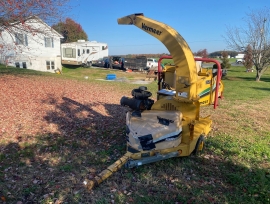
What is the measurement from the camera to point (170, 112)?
4305 millimetres

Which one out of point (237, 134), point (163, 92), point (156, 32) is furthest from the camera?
point (237, 134)

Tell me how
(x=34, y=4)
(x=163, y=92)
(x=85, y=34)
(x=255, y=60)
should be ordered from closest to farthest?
(x=163, y=92) < (x=34, y=4) < (x=255, y=60) < (x=85, y=34)

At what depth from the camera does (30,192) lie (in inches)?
143

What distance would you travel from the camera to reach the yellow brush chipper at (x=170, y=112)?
401cm

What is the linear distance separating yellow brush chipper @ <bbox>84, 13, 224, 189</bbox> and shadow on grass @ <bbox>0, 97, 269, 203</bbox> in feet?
1.03

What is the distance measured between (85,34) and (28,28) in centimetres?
5157

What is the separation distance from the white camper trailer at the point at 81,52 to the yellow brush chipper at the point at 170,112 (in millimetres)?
31409

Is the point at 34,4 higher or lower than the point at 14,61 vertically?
higher

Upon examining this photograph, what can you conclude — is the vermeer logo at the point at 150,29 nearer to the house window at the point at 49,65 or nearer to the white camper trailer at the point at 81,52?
the house window at the point at 49,65

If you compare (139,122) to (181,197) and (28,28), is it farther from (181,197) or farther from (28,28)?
(28,28)

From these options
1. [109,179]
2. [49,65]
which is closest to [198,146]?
[109,179]

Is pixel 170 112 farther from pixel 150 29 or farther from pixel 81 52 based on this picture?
pixel 81 52

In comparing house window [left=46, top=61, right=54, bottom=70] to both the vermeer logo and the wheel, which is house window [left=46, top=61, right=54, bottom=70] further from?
the wheel

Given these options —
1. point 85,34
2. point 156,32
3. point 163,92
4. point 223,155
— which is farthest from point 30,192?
point 85,34
